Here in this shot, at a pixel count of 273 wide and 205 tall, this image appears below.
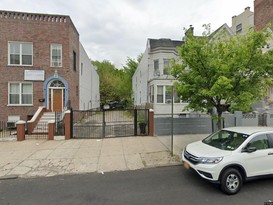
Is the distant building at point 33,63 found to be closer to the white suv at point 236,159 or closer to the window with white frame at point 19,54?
the window with white frame at point 19,54

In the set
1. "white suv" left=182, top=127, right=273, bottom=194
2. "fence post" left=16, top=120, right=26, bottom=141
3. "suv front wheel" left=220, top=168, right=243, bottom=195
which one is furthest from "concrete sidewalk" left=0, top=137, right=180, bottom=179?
"suv front wheel" left=220, top=168, right=243, bottom=195

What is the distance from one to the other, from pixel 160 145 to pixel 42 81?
10821 mm

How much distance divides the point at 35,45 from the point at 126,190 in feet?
46.7

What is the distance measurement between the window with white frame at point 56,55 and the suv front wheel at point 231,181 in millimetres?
14250

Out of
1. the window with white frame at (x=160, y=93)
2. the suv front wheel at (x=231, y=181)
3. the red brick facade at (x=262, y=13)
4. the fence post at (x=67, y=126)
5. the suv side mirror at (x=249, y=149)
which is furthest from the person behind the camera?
the red brick facade at (x=262, y=13)

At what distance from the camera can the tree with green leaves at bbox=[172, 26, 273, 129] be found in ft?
21.0

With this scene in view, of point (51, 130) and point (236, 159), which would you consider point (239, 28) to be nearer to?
point (51, 130)

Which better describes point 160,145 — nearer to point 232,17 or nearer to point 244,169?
point 244,169

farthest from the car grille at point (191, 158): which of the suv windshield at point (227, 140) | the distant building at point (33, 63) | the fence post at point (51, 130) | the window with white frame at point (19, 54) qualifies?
the window with white frame at point (19, 54)

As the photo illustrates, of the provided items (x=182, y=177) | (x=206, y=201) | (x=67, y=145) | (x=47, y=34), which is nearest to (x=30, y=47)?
(x=47, y=34)

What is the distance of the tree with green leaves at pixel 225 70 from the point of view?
252 inches

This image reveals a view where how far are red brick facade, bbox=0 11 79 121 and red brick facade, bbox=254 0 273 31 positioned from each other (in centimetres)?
2731

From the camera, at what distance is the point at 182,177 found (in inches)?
216

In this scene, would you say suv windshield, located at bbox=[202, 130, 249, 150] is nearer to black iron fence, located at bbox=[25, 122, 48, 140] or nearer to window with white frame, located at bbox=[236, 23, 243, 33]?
black iron fence, located at bbox=[25, 122, 48, 140]
